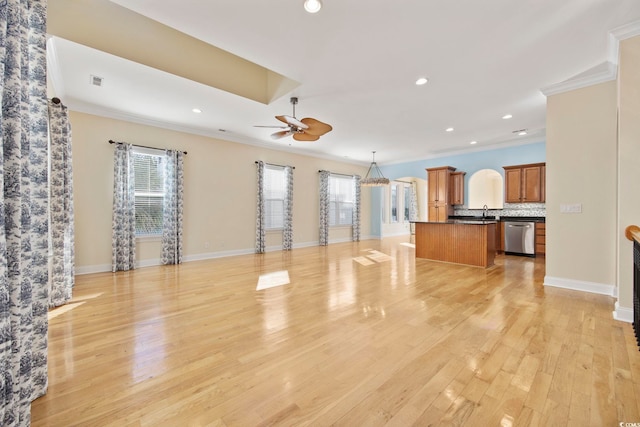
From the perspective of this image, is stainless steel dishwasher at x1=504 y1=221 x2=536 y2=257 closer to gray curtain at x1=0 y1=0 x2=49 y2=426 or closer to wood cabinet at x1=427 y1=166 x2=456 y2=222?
wood cabinet at x1=427 y1=166 x2=456 y2=222

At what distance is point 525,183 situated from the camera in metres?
6.52

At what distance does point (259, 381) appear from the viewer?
1736 millimetres

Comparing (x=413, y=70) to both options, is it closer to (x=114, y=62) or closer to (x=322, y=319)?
(x=322, y=319)

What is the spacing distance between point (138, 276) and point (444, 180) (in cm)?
792

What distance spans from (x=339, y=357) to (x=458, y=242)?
4305mm

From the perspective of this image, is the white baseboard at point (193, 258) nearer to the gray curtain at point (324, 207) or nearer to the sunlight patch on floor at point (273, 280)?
the gray curtain at point (324, 207)

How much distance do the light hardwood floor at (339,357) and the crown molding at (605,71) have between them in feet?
9.38

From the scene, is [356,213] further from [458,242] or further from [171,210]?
[171,210]

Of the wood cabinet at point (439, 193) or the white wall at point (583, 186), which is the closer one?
the white wall at point (583, 186)

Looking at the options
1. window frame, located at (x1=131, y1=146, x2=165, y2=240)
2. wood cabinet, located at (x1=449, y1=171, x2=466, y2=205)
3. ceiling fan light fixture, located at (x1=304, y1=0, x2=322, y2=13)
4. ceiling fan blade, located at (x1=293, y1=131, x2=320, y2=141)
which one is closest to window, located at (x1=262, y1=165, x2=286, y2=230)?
window frame, located at (x1=131, y1=146, x2=165, y2=240)

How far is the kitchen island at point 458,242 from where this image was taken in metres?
5.00

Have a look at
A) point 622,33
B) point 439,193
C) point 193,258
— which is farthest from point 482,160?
point 193,258

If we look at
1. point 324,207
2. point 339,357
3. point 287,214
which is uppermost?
point 324,207

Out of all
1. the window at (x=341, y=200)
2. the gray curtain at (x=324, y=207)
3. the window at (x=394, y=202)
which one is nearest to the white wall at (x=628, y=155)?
the gray curtain at (x=324, y=207)
